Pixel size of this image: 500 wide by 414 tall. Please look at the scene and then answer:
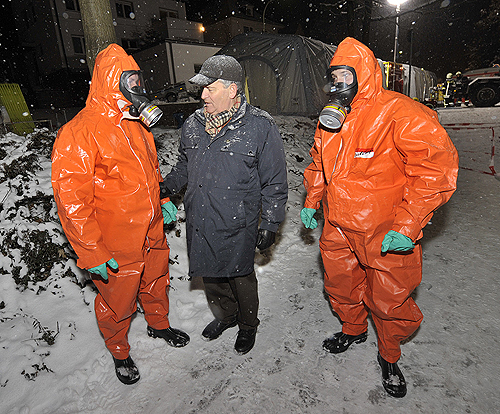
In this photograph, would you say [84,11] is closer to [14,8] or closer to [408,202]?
[408,202]

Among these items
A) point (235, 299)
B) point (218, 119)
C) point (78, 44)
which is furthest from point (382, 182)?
point (78, 44)

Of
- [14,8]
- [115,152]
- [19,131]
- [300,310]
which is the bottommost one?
[300,310]

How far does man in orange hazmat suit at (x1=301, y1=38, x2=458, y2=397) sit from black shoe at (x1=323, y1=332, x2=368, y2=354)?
1.05 feet

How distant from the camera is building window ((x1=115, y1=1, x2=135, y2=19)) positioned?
76.3 feet

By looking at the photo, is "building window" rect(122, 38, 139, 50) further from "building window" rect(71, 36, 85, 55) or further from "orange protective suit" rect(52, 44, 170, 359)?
"orange protective suit" rect(52, 44, 170, 359)

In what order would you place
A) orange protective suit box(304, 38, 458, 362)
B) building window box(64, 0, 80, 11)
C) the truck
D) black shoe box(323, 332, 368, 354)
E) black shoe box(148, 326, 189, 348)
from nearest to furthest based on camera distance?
1. orange protective suit box(304, 38, 458, 362)
2. black shoe box(323, 332, 368, 354)
3. black shoe box(148, 326, 189, 348)
4. the truck
5. building window box(64, 0, 80, 11)

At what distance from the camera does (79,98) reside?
71.5 ft

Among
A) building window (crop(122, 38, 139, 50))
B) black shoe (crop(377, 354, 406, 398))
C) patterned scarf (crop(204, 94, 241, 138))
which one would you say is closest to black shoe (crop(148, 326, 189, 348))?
black shoe (crop(377, 354, 406, 398))

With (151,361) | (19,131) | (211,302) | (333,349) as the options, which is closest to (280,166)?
(211,302)

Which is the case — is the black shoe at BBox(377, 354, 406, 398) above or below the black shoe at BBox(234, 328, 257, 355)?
above

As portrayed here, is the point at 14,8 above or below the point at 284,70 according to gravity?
above

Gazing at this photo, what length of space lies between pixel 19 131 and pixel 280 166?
6.97 meters

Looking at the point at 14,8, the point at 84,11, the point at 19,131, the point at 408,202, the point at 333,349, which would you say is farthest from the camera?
the point at 14,8

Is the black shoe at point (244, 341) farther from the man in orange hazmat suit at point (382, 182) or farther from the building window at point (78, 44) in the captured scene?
the building window at point (78, 44)
